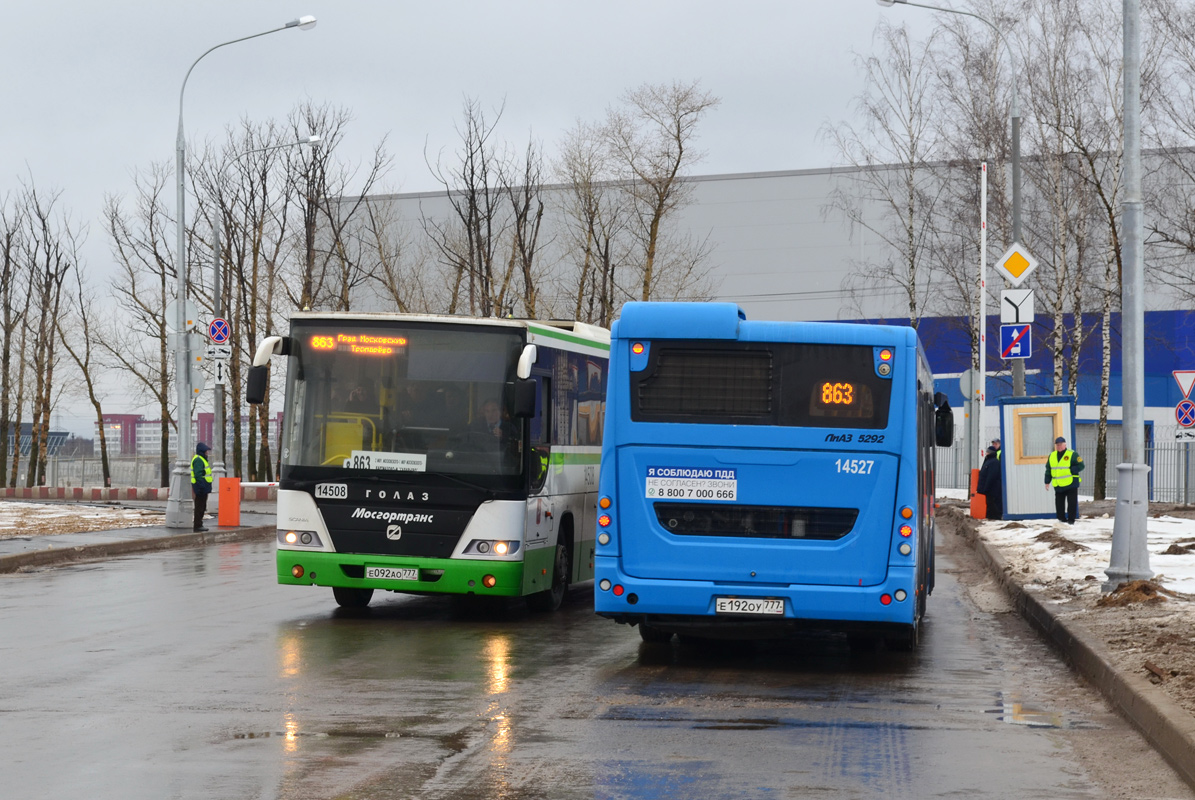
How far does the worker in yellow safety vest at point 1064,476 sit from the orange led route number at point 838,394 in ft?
55.1

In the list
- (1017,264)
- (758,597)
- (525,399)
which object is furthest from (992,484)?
(758,597)

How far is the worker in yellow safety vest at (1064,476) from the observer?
87.7ft

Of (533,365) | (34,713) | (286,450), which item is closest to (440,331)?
(533,365)

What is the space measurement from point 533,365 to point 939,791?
8133 mm

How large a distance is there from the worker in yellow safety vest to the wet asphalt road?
42.9 ft

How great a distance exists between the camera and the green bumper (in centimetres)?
1381

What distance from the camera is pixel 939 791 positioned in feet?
22.3

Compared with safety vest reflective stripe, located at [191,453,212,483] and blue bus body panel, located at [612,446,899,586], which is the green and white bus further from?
safety vest reflective stripe, located at [191,453,212,483]

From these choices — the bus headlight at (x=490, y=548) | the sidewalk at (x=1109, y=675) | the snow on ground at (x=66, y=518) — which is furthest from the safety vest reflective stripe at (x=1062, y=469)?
the snow on ground at (x=66, y=518)

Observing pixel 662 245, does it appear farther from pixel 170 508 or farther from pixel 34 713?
pixel 34 713

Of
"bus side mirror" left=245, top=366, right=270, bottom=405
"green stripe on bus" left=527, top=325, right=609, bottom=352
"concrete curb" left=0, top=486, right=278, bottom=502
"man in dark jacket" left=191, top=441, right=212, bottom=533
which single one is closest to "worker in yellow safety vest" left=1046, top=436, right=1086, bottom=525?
"green stripe on bus" left=527, top=325, right=609, bottom=352

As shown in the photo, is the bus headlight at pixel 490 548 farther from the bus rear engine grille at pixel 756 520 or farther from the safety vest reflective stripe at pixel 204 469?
the safety vest reflective stripe at pixel 204 469

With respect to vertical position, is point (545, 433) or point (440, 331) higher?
point (440, 331)

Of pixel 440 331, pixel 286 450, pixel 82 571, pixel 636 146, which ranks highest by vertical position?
pixel 636 146
